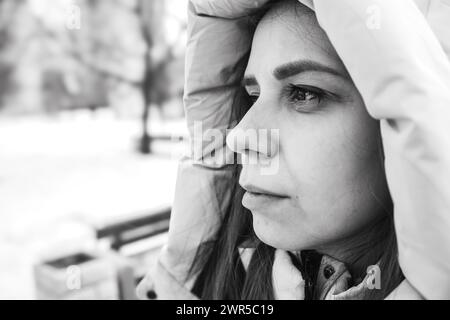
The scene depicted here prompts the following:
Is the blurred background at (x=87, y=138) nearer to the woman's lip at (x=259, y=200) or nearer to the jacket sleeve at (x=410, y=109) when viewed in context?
the woman's lip at (x=259, y=200)

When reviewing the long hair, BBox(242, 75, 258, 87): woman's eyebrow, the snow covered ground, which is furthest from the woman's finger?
the snow covered ground

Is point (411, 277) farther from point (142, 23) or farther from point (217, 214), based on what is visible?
point (142, 23)

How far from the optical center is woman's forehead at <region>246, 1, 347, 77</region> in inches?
33.7

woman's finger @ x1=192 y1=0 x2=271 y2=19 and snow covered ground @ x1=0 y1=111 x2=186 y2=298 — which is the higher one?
woman's finger @ x1=192 y1=0 x2=271 y2=19

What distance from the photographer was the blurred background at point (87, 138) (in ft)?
9.45

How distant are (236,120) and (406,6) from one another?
0.55m

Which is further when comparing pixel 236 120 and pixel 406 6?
pixel 236 120

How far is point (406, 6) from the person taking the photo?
2.40 ft

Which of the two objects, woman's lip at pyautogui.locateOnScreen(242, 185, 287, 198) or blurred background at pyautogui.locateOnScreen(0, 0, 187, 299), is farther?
blurred background at pyautogui.locateOnScreen(0, 0, 187, 299)

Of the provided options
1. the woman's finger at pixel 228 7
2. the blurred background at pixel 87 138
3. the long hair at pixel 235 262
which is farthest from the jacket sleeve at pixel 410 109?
the blurred background at pixel 87 138

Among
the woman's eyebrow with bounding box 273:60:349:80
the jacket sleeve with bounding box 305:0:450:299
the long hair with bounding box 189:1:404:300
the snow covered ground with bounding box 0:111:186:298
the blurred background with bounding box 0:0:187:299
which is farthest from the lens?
the snow covered ground with bounding box 0:111:186:298

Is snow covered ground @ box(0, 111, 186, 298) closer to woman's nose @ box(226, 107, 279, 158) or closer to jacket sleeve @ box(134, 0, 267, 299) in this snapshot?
jacket sleeve @ box(134, 0, 267, 299)

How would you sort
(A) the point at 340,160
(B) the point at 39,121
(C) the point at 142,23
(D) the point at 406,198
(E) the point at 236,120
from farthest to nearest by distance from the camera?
(B) the point at 39,121 < (C) the point at 142,23 < (E) the point at 236,120 < (A) the point at 340,160 < (D) the point at 406,198

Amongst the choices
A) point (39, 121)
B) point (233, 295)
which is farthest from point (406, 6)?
point (39, 121)
